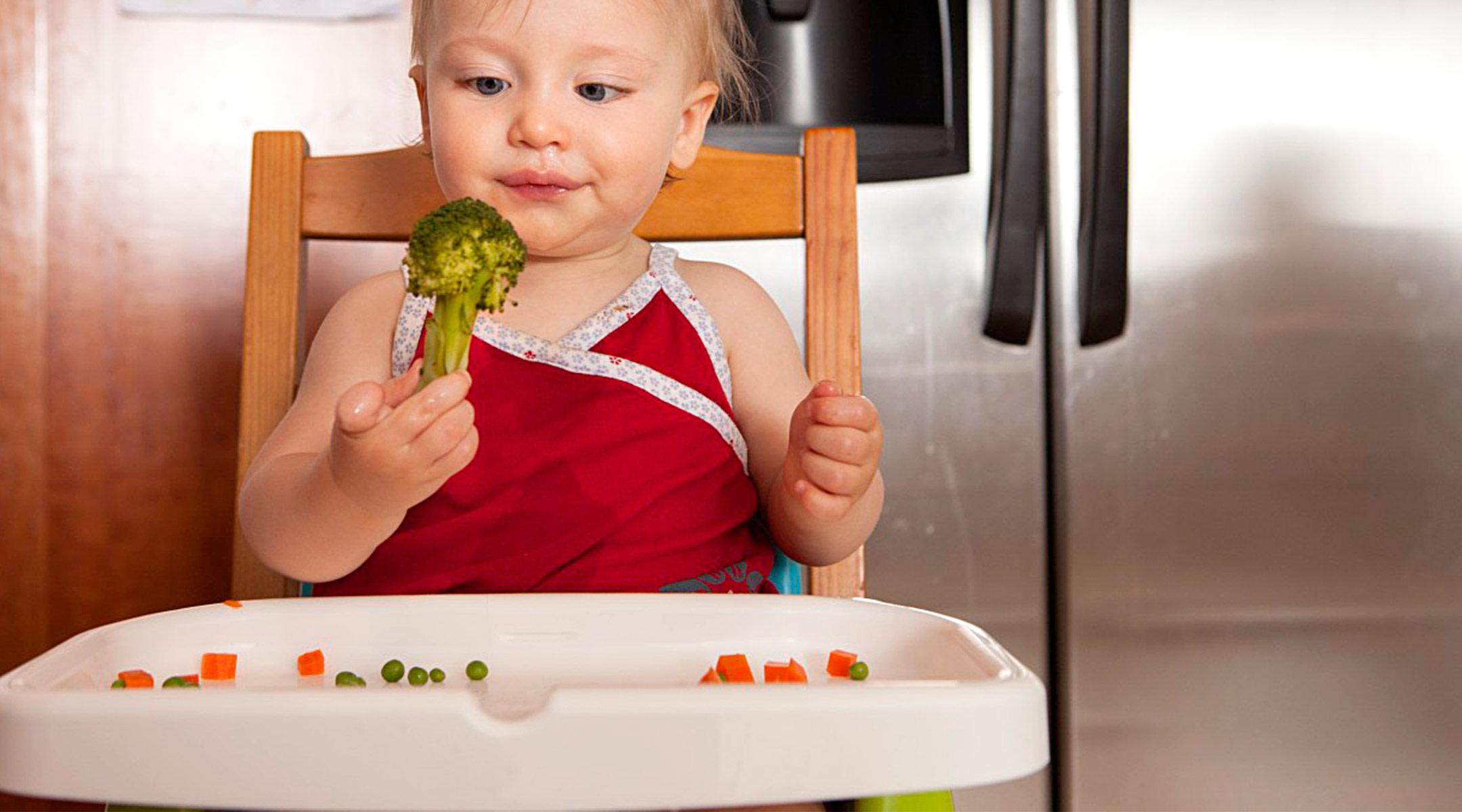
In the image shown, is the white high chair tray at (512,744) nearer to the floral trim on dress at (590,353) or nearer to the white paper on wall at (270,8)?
the floral trim on dress at (590,353)

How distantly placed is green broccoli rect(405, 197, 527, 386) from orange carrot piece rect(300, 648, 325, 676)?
14cm

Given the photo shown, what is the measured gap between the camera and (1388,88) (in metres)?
1.46

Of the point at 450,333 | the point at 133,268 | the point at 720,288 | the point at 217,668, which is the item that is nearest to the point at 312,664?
the point at 217,668

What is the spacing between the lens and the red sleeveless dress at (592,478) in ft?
2.77

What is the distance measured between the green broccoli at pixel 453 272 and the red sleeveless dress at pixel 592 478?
219mm

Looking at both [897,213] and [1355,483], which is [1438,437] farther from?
[897,213]

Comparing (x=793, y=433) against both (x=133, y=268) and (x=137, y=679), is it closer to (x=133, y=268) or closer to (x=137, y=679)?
(x=137, y=679)

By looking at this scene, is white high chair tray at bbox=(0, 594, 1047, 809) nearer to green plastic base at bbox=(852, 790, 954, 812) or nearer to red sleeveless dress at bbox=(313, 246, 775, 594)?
green plastic base at bbox=(852, 790, 954, 812)

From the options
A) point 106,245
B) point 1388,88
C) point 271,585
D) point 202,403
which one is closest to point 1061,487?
point 1388,88

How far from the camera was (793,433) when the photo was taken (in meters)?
0.79

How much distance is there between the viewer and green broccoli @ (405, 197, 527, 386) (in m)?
0.64

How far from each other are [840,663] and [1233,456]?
0.98m

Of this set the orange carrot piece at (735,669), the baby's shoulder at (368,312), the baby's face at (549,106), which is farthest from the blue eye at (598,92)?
the orange carrot piece at (735,669)

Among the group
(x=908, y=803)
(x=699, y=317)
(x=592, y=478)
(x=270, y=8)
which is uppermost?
(x=270, y=8)
